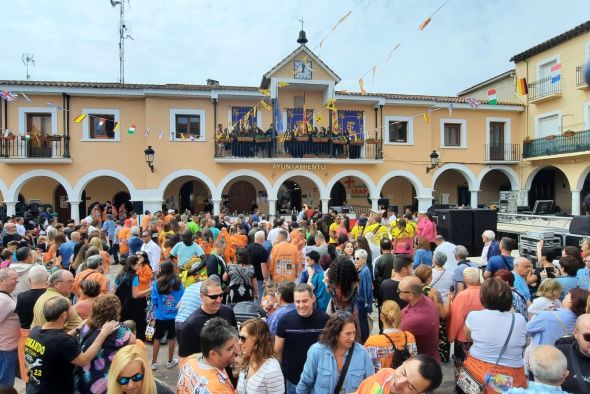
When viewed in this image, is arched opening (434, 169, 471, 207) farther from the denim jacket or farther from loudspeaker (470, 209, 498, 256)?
the denim jacket

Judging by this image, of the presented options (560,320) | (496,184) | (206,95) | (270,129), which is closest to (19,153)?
(206,95)

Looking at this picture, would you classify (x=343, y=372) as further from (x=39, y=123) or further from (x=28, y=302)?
(x=39, y=123)

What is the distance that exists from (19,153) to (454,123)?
19.2 m

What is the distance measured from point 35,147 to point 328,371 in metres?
16.6

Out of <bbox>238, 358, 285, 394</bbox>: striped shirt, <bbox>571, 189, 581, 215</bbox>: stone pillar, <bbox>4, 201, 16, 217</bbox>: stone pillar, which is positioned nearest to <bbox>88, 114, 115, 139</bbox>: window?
<bbox>4, 201, 16, 217</bbox>: stone pillar

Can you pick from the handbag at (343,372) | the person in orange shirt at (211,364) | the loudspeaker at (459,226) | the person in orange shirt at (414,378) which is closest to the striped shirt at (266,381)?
the person in orange shirt at (211,364)

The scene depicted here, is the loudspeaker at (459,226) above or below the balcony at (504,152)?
below

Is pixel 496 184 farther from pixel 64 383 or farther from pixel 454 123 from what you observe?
pixel 64 383

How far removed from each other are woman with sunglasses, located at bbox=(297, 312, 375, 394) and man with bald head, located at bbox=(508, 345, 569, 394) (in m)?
0.94

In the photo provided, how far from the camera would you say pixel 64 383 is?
9.42 ft

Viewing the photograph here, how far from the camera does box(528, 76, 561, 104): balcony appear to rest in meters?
18.3

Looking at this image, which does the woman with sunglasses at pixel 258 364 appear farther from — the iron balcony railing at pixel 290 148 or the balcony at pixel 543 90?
the balcony at pixel 543 90

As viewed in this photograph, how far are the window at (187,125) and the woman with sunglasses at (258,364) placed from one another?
14294 millimetres

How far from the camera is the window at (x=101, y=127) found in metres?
15.8
